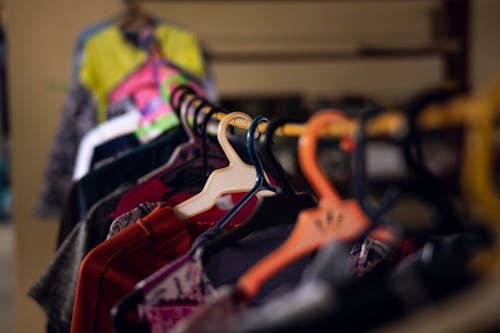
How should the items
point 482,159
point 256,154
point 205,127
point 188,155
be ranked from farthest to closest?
point 188,155 < point 205,127 < point 256,154 < point 482,159

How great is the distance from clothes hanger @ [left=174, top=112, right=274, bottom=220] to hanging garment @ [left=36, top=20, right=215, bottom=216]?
91cm

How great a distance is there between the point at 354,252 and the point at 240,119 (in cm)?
23

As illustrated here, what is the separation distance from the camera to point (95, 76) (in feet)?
5.53

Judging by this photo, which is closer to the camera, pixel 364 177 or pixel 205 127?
pixel 364 177

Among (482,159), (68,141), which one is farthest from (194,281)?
(68,141)

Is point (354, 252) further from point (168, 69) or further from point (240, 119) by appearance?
point (168, 69)

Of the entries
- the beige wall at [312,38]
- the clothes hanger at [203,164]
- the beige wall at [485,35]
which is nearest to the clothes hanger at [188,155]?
the clothes hanger at [203,164]

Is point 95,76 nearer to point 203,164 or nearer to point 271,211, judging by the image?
point 203,164

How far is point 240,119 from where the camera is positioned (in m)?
0.79

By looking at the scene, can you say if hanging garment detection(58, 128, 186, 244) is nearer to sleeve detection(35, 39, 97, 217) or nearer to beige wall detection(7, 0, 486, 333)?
sleeve detection(35, 39, 97, 217)

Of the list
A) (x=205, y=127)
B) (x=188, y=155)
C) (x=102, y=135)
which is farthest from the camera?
(x=102, y=135)

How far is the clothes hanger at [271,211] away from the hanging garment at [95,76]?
1.06 m

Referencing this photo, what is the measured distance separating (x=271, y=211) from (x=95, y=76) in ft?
3.87

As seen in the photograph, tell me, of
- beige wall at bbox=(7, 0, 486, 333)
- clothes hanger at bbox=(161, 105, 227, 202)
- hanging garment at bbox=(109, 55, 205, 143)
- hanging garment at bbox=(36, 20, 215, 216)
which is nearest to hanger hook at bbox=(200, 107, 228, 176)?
clothes hanger at bbox=(161, 105, 227, 202)
